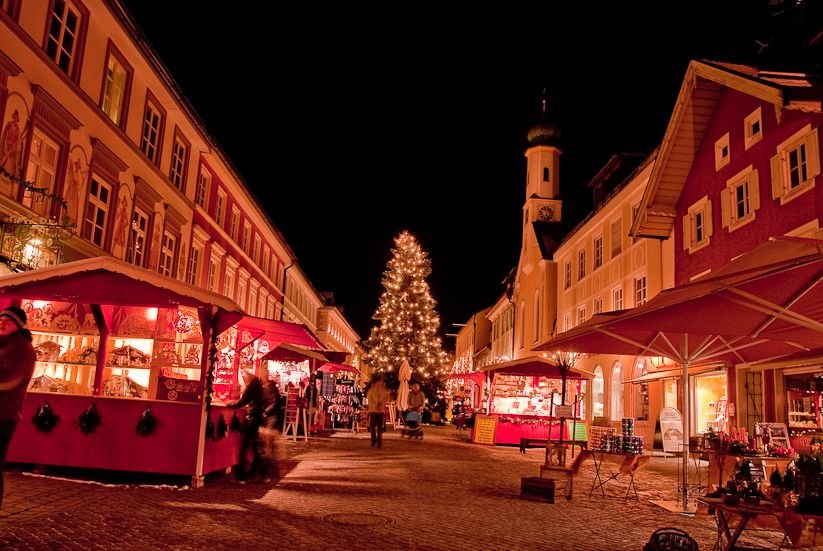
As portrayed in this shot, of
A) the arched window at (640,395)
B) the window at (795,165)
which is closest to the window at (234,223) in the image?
the arched window at (640,395)

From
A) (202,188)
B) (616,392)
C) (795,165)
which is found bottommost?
(616,392)

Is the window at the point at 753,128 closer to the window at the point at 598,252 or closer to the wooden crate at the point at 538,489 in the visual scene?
the wooden crate at the point at 538,489

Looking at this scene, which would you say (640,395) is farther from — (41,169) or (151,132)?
(41,169)

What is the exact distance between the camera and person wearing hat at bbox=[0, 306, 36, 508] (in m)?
5.88

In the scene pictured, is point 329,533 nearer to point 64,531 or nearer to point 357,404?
point 64,531

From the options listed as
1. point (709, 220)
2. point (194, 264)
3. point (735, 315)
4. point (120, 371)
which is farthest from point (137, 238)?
point (735, 315)

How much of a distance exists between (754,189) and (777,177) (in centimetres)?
A: 107

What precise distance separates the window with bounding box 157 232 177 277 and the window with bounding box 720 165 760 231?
16946mm

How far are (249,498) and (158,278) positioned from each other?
3669 millimetres

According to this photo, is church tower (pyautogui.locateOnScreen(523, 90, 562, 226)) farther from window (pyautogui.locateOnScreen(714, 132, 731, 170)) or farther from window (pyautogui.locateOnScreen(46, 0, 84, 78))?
window (pyautogui.locateOnScreen(46, 0, 84, 78))

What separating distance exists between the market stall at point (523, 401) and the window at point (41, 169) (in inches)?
601

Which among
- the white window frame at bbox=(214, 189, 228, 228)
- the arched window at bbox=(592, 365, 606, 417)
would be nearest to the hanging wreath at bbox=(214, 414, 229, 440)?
the white window frame at bbox=(214, 189, 228, 228)

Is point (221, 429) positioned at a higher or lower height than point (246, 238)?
lower

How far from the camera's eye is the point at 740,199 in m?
18.7
